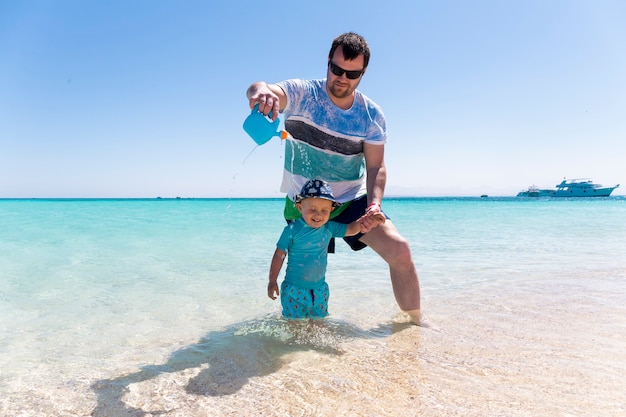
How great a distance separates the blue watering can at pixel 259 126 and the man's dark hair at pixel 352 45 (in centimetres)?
87

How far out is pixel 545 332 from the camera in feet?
10.4

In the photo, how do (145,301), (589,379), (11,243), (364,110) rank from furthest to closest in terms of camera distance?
1. (11,243)
2. (145,301)
3. (364,110)
4. (589,379)

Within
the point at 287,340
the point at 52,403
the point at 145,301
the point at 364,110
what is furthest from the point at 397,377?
the point at 145,301

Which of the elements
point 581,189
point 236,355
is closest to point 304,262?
point 236,355

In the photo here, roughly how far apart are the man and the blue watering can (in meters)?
0.61

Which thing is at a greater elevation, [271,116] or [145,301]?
[271,116]

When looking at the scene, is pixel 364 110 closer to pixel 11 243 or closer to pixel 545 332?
pixel 545 332

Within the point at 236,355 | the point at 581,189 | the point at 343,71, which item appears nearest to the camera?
the point at 236,355

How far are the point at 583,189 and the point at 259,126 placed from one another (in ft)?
252

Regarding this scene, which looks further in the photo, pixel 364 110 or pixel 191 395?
pixel 364 110

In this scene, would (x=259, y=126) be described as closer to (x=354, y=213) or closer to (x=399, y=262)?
→ (x=354, y=213)

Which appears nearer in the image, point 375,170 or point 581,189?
point 375,170

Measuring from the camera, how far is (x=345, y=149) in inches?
133

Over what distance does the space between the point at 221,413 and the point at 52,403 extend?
884 mm
